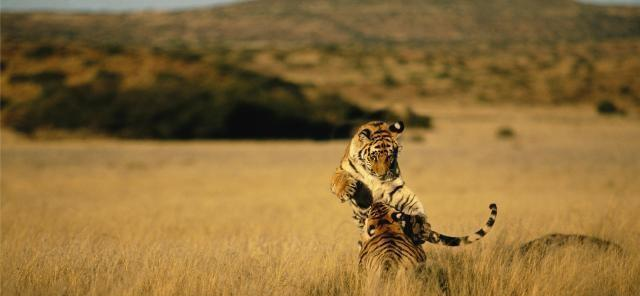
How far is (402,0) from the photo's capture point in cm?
15475

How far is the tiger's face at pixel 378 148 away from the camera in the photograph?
3.96 meters

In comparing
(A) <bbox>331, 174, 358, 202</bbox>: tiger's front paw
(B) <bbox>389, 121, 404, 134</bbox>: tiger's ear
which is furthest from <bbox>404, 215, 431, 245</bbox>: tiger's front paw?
(B) <bbox>389, 121, 404, 134</bbox>: tiger's ear

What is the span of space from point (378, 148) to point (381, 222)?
0.57 m

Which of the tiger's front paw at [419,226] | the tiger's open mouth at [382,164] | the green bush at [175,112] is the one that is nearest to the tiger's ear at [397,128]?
the tiger's open mouth at [382,164]

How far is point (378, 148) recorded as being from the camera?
157 inches

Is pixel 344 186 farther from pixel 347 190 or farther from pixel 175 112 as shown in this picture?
pixel 175 112

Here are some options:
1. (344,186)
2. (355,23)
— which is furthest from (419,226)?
(355,23)

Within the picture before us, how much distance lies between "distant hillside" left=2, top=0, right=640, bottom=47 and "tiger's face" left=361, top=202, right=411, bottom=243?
4242 inches

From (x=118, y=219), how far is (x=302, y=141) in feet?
47.4

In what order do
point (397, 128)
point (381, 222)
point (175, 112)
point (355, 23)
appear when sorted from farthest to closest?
1. point (355, 23)
2. point (175, 112)
3. point (381, 222)
4. point (397, 128)

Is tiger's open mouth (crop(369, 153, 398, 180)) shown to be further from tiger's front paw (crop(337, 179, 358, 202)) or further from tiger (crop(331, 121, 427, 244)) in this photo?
tiger's front paw (crop(337, 179, 358, 202))

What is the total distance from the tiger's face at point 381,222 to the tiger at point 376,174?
0.06 metres

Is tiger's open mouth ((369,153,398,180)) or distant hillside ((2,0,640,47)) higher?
distant hillside ((2,0,640,47))

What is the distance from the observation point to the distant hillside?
11850 centimetres
